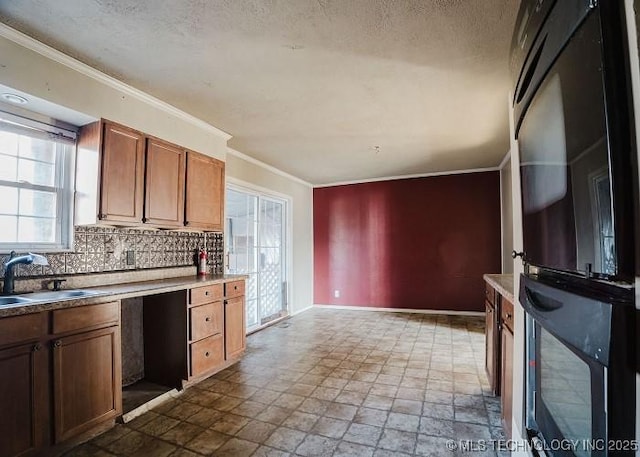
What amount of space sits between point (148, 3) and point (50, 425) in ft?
7.66

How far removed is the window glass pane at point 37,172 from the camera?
7.59 ft

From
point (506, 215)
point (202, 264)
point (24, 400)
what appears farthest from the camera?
point (506, 215)

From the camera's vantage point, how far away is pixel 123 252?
9.25 feet

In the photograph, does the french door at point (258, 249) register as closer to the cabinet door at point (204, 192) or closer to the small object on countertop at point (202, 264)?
the small object on countertop at point (202, 264)

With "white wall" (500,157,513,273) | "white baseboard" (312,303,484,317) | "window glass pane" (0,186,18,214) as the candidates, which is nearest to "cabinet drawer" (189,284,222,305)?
"window glass pane" (0,186,18,214)

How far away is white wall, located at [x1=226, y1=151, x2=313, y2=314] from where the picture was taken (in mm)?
4910

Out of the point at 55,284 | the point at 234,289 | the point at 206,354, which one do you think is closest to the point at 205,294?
the point at 234,289

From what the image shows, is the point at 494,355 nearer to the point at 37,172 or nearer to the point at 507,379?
the point at 507,379

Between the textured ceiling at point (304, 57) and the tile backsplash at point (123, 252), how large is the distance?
121 centimetres

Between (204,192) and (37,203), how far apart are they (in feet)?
4.27

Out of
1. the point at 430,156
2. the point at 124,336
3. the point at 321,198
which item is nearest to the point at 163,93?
the point at 124,336

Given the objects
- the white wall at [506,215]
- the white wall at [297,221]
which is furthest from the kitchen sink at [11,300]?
the white wall at [506,215]

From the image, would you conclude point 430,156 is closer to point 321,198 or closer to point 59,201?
point 321,198

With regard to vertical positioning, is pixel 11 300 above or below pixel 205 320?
above
